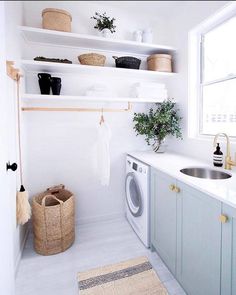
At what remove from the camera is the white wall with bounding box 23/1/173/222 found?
2.26 m

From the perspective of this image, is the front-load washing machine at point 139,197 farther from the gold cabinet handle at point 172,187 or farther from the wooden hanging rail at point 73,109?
the wooden hanging rail at point 73,109

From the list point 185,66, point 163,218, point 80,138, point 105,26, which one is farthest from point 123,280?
point 105,26

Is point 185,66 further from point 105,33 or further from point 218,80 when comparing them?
point 105,33

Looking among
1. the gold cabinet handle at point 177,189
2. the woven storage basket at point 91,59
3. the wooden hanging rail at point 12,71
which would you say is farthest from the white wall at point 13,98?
the gold cabinet handle at point 177,189

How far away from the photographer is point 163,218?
1.68 metres

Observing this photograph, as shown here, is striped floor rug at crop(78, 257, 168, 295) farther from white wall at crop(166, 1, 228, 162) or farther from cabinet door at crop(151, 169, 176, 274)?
white wall at crop(166, 1, 228, 162)

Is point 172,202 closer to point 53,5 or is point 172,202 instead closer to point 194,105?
point 194,105

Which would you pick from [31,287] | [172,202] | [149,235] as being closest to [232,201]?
[172,202]

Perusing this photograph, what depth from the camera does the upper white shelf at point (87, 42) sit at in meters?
1.96

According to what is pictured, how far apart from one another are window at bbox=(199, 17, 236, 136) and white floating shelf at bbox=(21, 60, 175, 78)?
0.45m

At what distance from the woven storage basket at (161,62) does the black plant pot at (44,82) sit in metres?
1.25

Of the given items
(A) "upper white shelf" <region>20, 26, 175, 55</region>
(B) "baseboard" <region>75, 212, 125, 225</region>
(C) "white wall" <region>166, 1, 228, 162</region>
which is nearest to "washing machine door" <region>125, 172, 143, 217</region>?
(B) "baseboard" <region>75, 212, 125, 225</region>

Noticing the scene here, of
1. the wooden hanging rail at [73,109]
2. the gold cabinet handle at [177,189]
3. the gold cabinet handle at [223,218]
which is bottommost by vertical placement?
the gold cabinet handle at [223,218]

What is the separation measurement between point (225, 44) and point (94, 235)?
2494 millimetres
